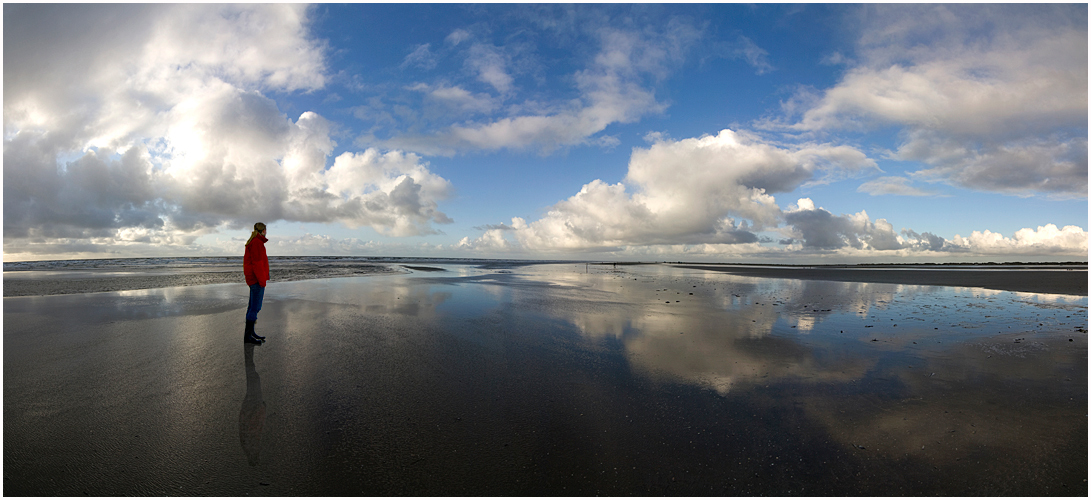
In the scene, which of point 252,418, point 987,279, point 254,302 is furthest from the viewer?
point 987,279

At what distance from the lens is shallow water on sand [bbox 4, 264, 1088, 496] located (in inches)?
128

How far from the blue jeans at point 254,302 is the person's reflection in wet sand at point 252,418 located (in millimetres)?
2163

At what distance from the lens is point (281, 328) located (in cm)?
903

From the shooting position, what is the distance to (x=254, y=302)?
25.6 ft

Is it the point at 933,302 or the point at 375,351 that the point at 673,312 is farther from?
the point at 933,302

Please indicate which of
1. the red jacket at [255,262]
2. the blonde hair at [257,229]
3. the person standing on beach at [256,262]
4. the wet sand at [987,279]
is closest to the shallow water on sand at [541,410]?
the person standing on beach at [256,262]

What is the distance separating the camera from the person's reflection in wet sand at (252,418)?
3.62 metres

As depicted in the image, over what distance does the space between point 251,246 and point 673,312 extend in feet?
32.9

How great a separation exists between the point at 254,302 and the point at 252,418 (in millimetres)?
4333

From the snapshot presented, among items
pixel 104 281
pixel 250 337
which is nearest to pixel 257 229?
pixel 250 337

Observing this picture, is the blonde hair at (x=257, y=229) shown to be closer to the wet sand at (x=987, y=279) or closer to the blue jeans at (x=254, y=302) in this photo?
the blue jeans at (x=254, y=302)

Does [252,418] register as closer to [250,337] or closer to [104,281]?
[250,337]

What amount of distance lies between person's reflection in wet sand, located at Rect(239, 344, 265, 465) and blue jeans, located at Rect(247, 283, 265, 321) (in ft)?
7.10

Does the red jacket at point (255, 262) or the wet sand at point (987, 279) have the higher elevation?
the red jacket at point (255, 262)
